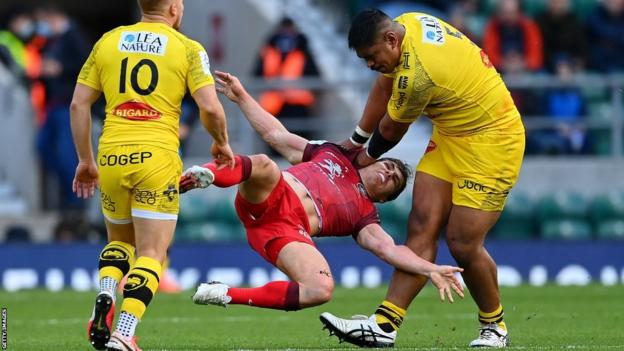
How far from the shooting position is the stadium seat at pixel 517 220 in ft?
58.4

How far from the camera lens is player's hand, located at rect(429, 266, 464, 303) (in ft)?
27.7

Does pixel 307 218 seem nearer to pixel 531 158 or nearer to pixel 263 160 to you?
pixel 263 160

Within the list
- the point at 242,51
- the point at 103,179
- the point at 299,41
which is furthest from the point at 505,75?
the point at 103,179

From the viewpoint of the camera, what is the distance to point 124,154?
27.9 feet

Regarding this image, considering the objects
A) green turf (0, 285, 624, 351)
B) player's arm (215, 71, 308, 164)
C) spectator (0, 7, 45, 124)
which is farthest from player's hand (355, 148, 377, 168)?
spectator (0, 7, 45, 124)

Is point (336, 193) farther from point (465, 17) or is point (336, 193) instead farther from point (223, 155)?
point (465, 17)

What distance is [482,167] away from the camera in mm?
9406

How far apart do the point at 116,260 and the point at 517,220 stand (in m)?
9.71

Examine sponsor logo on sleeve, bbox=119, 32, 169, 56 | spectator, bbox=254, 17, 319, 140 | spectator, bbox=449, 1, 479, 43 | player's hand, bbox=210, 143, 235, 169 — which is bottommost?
spectator, bbox=254, 17, 319, 140

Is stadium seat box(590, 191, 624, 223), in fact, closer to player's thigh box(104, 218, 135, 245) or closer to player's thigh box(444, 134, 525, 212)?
player's thigh box(444, 134, 525, 212)

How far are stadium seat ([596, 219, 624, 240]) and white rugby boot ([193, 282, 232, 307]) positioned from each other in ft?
32.3

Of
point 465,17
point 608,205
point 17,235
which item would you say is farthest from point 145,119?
point 465,17

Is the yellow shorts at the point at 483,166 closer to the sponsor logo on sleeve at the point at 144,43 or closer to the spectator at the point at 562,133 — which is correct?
the sponsor logo on sleeve at the point at 144,43

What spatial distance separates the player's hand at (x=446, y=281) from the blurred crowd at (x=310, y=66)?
9.23 metres
